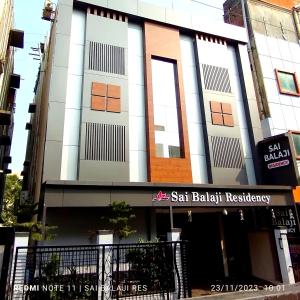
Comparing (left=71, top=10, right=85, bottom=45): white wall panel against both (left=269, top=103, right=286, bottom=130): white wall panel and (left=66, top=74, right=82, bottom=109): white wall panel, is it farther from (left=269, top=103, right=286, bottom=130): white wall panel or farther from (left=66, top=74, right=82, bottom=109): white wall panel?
(left=269, top=103, right=286, bottom=130): white wall panel

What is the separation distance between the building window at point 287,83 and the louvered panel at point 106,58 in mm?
10987

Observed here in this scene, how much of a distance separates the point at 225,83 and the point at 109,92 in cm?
763

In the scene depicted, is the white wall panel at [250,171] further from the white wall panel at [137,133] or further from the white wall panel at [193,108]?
the white wall panel at [137,133]

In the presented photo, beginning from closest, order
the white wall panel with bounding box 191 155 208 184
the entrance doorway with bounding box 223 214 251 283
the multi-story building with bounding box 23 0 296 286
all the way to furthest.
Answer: the multi-story building with bounding box 23 0 296 286, the white wall panel with bounding box 191 155 208 184, the entrance doorway with bounding box 223 214 251 283

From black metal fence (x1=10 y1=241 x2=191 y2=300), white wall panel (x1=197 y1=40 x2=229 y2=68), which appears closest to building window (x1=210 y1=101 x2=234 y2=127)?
white wall panel (x1=197 y1=40 x2=229 y2=68)

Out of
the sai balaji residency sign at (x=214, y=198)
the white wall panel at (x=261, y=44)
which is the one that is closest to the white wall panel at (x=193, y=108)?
the sai balaji residency sign at (x=214, y=198)

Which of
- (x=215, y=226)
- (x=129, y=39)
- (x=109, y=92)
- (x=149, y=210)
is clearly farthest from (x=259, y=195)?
(x=129, y=39)

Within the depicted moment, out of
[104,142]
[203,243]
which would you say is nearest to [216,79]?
[104,142]

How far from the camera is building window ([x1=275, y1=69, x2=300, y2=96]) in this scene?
2041 cm

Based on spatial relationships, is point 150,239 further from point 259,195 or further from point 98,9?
point 98,9

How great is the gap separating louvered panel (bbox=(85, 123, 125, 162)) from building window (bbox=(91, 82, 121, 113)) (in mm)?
983

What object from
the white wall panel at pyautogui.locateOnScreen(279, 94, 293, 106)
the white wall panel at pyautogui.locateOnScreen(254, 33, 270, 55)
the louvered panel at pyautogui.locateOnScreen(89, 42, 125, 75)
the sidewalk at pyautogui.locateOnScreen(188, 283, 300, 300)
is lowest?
the sidewalk at pyautogui.locateOnScreen(188, 283, 300, 300)

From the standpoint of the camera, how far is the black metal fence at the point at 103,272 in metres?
9.06

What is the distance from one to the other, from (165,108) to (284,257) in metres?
9.50
